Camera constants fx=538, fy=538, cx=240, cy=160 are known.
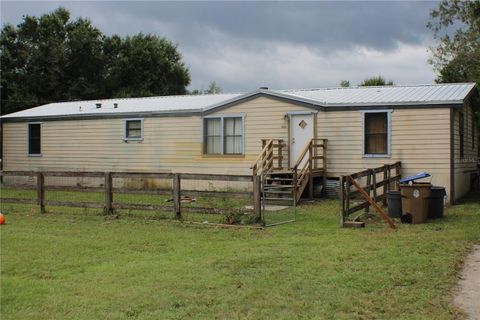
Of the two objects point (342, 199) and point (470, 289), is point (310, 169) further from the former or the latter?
point (470, 289)

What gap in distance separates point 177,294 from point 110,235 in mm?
4252

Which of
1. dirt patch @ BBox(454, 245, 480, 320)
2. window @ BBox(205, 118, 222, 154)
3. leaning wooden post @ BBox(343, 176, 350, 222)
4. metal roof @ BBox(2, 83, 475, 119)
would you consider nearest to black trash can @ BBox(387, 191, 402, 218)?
leaning wooden post @ BBox(343, 176, 350, 222)

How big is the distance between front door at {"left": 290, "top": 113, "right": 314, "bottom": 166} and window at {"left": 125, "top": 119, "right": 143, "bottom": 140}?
21.0 feet

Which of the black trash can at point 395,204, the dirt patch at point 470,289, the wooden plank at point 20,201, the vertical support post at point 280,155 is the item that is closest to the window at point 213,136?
the vertical support post at point 280,155

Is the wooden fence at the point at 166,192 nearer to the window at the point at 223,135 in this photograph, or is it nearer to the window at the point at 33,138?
the window at the point at 223,135

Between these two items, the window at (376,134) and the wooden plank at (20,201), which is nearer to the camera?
the wooden plank at (20,201)

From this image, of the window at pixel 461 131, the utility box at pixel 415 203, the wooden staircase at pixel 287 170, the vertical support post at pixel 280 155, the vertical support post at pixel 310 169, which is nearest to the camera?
the utility box at pixel 415 203

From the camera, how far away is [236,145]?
18.9 m

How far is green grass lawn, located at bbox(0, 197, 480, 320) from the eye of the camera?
5.30 meters

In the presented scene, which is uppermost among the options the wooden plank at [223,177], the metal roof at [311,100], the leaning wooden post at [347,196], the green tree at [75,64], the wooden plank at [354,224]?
the green tree at [75,64]

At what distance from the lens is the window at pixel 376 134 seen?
16.5 meters

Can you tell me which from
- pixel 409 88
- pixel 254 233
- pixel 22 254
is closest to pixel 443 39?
pixel 409 88

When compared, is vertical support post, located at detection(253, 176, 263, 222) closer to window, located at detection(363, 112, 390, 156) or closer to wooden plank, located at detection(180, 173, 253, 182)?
wooden plank, located at detection(180, 173, 253, 182)

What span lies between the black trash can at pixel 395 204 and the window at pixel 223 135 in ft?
25.2
